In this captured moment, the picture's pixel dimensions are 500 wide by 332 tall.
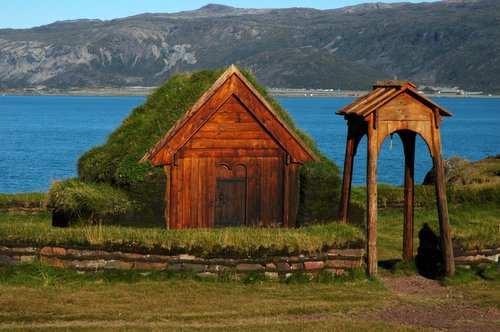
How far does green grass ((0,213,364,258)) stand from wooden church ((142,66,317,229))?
5081 millimetres

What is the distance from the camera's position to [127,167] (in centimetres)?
2550

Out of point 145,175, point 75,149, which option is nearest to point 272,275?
point 145,175

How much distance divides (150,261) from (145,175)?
5.44 meters

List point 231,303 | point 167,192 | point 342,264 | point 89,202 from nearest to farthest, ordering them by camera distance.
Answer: point 231,303 → point 342,264 → point 89,202 → point 167,192

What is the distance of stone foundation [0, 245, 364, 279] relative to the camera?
2006cm

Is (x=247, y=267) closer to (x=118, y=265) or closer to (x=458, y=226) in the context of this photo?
(x=118, y=265)

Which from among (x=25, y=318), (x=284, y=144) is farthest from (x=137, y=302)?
(x=284, y=144)

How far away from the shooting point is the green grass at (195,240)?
20203 millimetres

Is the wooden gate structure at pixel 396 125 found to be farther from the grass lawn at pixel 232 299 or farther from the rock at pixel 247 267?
the rock at pixel 247 267

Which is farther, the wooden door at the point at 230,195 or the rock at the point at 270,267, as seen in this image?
the wooden door at the point at 230,195

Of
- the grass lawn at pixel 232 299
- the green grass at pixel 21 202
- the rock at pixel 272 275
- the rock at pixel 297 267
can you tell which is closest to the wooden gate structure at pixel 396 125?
the grass lawn at pixel 232 299

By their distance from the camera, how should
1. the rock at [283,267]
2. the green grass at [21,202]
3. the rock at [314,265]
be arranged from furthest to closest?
the green grass at [21,202]
the rock at [314,265]
the rock at [283,267]

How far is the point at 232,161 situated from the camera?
2656 cm

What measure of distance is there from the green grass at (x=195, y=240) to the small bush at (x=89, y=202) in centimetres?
336
